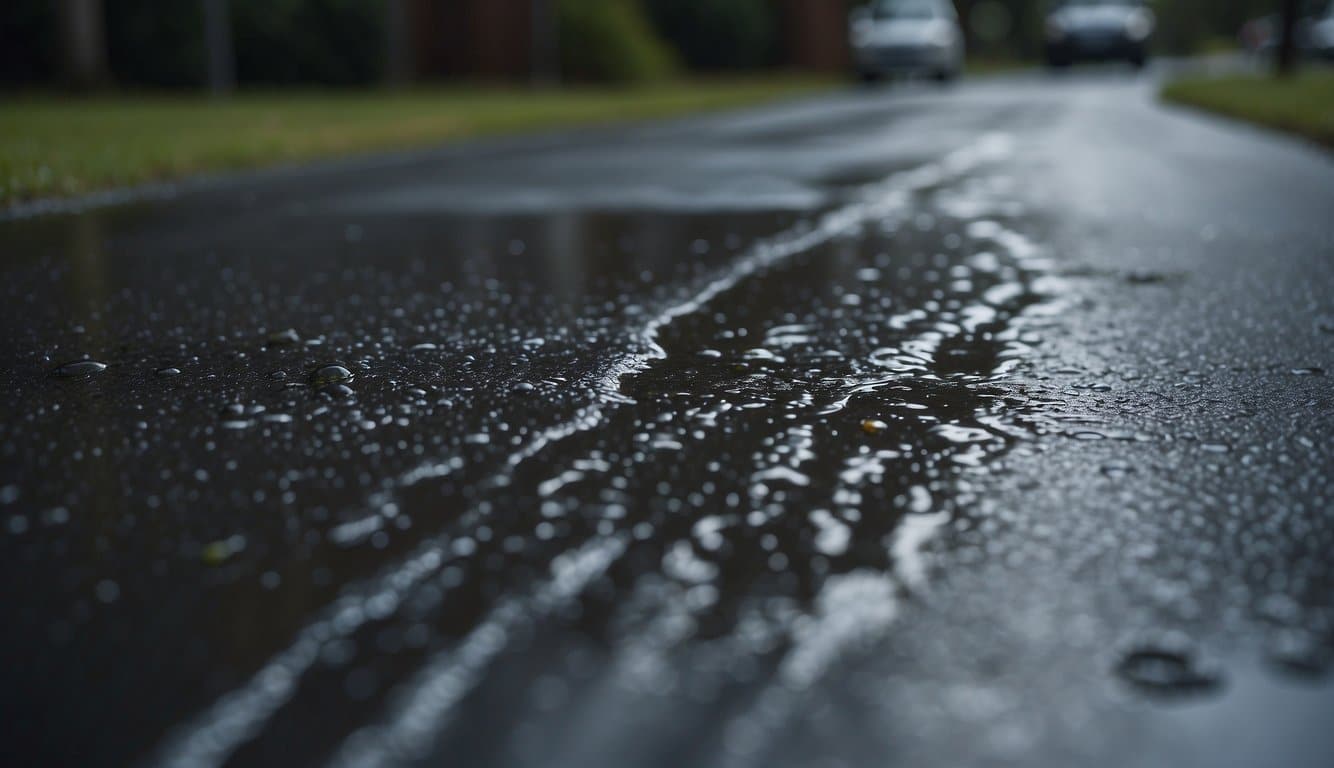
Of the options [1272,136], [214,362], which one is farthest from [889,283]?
[1272,136]

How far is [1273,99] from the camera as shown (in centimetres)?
1697

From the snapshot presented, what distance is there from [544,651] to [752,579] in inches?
16.8

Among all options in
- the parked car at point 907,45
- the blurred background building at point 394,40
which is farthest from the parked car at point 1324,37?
the parked car at point 907,45

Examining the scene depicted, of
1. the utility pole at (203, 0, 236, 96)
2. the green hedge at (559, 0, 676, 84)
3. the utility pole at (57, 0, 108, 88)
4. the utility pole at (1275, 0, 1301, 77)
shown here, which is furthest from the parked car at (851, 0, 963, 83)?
the utility pole at (57, 0, 108, 88)

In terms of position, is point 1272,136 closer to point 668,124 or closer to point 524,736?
point 668,124

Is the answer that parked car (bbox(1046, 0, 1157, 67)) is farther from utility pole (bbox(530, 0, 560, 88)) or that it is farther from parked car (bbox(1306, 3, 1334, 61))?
utility pole (bbox(530, 0, 560, 88))

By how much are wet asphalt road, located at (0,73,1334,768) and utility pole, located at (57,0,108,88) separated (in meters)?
16.2

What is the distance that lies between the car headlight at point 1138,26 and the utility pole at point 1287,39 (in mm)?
10118

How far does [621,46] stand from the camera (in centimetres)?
2772

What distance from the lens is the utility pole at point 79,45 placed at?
69.7 feet

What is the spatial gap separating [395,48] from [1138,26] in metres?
17.8

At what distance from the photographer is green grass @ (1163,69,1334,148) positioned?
13.4 m

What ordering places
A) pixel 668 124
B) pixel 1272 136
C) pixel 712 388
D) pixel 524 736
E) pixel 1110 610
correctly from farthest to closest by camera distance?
pixel 668 124 < pixel 1272 136 < pixel 712 388 < pixel 1110 610 < pixel 524 736

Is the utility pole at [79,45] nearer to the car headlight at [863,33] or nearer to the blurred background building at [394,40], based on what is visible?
Result: the blurred background building at [394,40]
